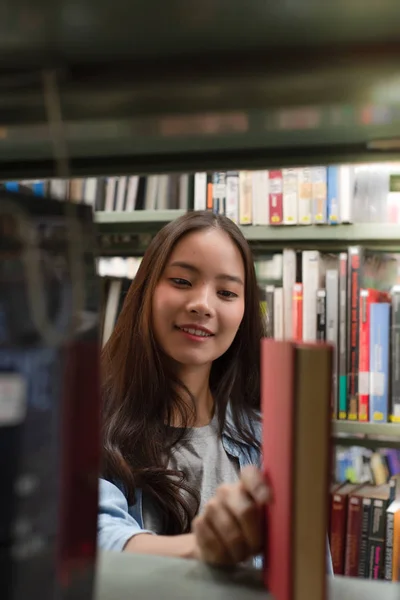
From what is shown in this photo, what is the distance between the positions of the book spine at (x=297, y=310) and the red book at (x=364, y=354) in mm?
201

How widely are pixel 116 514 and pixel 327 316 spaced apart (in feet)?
3.81

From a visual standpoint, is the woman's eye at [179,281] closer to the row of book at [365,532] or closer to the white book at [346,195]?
the white book at [346,195]

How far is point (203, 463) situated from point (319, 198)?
1061 mm

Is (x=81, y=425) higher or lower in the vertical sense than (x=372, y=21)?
lower

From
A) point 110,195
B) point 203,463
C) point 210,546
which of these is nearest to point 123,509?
point 203,463

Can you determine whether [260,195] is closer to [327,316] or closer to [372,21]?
[327,316]

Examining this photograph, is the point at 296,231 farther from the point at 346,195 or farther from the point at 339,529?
the point at 339,529

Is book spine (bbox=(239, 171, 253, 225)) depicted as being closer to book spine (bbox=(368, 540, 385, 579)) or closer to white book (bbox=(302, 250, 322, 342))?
white book (bbox=(302, 250, 322, 342))

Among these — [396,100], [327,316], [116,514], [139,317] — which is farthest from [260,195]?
[396,100]

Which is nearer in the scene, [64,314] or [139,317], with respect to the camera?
[64,314]

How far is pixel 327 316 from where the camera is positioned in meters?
2.01

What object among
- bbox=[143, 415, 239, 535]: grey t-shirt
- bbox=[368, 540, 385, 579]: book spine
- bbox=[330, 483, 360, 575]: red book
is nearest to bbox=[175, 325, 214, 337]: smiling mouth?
bbox=[143, 415, 239, 535]: grey t-shirt

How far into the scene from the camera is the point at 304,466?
39cm

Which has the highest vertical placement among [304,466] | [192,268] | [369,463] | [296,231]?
[296,231]
